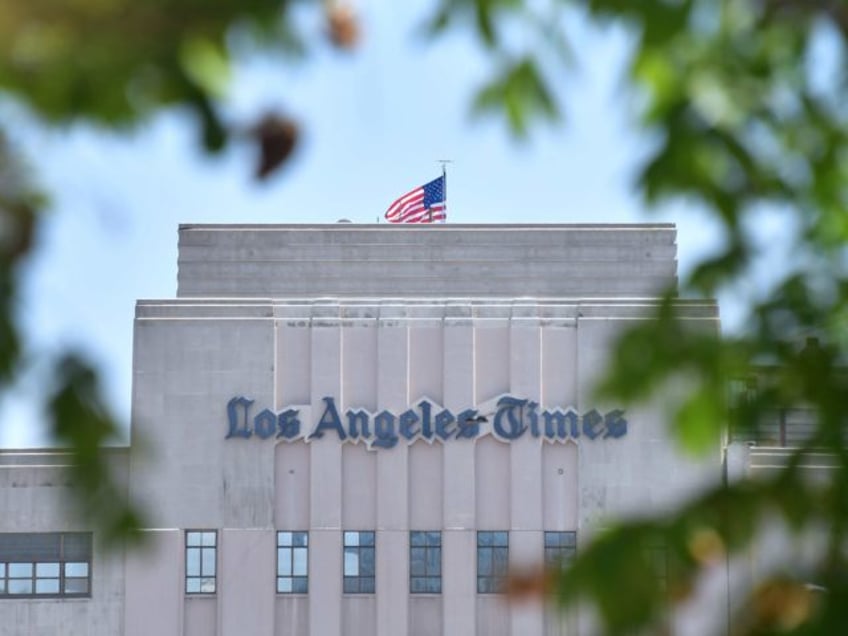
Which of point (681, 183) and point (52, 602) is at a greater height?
point (681, 183)

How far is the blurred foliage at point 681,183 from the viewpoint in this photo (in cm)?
506

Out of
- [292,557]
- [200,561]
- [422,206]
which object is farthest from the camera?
[422,206]

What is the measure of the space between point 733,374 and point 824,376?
0.38 m

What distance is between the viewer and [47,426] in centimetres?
511

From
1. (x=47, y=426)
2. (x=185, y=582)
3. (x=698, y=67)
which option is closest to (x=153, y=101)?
(x=47, y=426)

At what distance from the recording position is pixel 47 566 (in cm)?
5053

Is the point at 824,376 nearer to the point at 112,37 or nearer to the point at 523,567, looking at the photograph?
the point at 523,567

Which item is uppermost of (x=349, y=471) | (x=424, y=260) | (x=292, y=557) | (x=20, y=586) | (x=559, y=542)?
(x=424, y=260)

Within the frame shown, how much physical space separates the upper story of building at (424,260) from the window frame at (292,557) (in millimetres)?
6847

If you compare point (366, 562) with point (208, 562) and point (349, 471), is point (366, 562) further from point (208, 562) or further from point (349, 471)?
point (208, 562)

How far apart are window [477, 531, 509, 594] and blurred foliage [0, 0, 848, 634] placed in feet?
146

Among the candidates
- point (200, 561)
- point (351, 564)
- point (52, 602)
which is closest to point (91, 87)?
point (200, 561)

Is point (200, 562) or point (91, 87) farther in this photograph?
point (200, 562)

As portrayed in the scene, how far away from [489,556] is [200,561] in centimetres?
655
